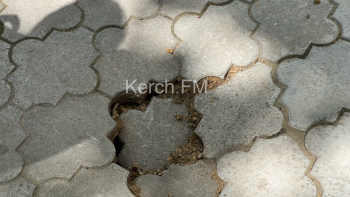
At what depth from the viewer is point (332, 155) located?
195cm

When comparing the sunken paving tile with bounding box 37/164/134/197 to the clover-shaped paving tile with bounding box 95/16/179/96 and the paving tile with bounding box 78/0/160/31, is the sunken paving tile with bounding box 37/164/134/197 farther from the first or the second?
the paving tile with bounding box 78/0/160/31

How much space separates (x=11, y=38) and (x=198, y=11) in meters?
1.20

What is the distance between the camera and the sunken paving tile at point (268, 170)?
74.4 inches

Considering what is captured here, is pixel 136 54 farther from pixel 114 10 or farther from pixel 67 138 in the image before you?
pixel 67 138

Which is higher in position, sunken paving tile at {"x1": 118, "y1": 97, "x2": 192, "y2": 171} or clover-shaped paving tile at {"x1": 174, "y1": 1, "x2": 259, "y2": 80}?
clover-shaped paving tile at {"x1": 174, "y1": 1, "x2": 259, "y2": 80}

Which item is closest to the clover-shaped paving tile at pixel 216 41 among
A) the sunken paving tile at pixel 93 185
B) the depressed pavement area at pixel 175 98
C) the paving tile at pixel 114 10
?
the depressed pavement area at pixel 175 98

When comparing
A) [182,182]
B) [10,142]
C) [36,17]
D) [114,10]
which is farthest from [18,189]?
[114,10]

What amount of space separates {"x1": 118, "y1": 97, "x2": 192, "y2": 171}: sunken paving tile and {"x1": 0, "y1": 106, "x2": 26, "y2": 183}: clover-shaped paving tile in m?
0.54

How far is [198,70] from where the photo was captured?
7.39ft

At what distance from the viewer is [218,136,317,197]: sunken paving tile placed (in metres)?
1.89

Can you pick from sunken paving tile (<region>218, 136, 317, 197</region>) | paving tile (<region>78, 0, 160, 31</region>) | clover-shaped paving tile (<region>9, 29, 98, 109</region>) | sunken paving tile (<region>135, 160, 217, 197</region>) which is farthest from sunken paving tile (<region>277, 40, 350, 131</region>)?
clover-shaped paving tile (<region>9, 29, 98, 109</region>)

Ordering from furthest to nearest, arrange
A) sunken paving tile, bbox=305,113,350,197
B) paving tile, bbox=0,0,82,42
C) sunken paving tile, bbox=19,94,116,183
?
1. paving tile, bbox=0,0,82,42
2. sunken paving tile, bbox=19,94,116,183
3. sunken paving tile, bbox=305,113,350,197

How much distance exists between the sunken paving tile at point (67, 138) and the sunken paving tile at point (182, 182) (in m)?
0.25

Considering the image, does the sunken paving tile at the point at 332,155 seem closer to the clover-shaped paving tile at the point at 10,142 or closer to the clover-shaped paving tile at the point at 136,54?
the clover-shaped paving tile at the point at 136,54
